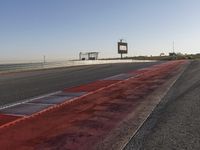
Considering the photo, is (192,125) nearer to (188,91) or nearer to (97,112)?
(97,112)

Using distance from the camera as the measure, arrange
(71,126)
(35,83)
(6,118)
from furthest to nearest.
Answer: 1. (35,83)
2. (6,118)
3. (71,126)

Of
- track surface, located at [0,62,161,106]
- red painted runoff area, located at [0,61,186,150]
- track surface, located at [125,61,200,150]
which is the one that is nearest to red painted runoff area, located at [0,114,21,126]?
red painted runoff area, located at [0,61,186,150]

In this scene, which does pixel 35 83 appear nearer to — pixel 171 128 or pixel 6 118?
pixel 6 118

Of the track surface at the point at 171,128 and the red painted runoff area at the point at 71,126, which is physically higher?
the track surface at the point at 171,128

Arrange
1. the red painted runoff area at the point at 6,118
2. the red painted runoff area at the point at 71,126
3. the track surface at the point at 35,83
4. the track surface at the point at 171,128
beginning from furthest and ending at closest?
1. the track surface at the point at 35,83
2. the red painted runoff area at the point at 6,118
3. the red painted runoff area at the point at 71,126
4. the track surface at the point at 171,128

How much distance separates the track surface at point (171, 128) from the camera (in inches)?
219

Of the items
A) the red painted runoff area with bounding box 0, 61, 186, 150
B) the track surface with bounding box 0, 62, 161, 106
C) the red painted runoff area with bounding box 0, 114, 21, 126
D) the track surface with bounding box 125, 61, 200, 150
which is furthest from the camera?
the track surface with bounding box 0, 62, 161, 106

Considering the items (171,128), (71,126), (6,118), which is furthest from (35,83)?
(171,128)

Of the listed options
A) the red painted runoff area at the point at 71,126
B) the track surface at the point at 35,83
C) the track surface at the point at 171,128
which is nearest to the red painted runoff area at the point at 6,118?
the red painted runoff area at the point at 71,126

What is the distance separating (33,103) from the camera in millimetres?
10766

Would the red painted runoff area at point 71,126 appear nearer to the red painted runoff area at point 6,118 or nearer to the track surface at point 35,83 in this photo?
the red painted runoff area at point 6,118

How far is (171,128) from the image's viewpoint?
6.82 meters

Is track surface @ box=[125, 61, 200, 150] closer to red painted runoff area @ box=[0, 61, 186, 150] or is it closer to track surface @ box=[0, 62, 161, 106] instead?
red painted runoff area @ box=[0, 61, 186, 150]

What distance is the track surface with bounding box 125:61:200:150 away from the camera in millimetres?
5562
